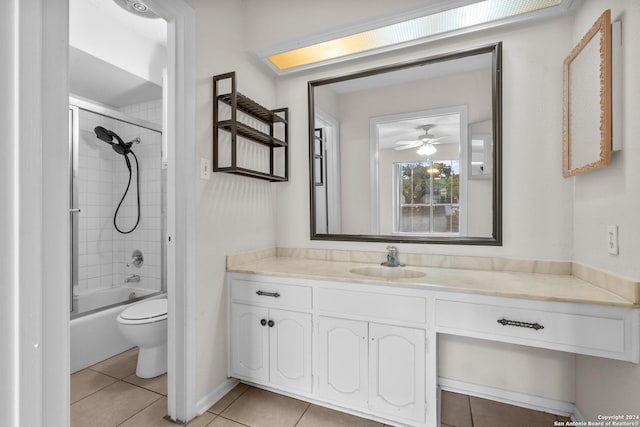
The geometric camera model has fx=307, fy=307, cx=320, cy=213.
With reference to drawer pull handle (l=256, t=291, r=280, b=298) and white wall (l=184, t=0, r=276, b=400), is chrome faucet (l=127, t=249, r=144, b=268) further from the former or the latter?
drawer pull handle (l=256, t=291, r=280, b=298)

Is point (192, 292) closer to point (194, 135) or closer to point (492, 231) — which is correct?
point (194, 135)

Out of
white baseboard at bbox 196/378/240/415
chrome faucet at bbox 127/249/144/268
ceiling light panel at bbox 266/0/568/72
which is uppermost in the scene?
ceiling light panel at bbox 266/0/568/72

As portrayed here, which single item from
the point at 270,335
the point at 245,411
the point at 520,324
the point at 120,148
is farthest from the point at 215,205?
the point at 120,148

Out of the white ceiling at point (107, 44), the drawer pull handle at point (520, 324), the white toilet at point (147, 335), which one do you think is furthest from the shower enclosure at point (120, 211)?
the drawer pull handle at point (520, 324)

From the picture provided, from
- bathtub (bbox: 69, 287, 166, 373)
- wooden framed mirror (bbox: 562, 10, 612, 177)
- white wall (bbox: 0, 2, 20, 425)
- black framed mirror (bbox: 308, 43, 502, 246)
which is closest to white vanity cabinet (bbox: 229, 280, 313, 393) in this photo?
black framed mirror (bbox: 308, 43, 502, 246)

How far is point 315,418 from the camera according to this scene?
1.54 m

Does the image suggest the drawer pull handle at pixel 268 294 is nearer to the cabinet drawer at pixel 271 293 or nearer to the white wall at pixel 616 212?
the cabinet drawer at pixel 271 293

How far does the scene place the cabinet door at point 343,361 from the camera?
1.48m

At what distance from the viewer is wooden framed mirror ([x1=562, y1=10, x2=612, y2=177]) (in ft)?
3.87

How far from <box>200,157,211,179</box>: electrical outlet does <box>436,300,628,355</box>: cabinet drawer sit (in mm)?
1319

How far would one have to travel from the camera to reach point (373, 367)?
1454 mm

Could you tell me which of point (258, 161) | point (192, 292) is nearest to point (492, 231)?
point (258, 161)

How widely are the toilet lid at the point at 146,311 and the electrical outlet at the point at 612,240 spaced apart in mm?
2298

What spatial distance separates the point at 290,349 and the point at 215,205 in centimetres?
88
